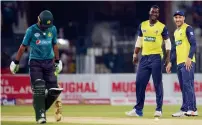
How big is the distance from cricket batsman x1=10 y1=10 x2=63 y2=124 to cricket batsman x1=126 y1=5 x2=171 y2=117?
2.05 m

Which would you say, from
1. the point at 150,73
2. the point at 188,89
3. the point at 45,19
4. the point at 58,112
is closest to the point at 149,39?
the point at 150,73

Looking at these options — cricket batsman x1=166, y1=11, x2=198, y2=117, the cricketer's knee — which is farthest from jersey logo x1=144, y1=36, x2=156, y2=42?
the cricketer's knee

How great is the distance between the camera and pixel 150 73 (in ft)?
48.0

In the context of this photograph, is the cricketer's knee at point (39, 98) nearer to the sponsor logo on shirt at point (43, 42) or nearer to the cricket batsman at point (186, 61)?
the sponsor logo on shirt at point (43, 42)

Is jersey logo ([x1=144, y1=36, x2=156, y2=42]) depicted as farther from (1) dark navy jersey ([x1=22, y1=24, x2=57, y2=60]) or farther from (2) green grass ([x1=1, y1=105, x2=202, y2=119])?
(1) dark navy jersey ([x1=22, y1=24, x2=57, y2=60])

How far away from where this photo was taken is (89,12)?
79.3 ft

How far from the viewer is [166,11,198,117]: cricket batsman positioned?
14.4 metres

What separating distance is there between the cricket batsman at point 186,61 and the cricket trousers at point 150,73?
0.90 ft

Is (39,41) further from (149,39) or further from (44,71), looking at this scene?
(149,39)

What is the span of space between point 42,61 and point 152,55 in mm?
2436

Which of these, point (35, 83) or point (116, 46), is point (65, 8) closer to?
point (116, 46)

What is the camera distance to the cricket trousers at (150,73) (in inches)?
562

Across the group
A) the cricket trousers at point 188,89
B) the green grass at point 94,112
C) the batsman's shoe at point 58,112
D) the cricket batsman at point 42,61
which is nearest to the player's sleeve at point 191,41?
the cricket trousers at point 188,89

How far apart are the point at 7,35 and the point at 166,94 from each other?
5384mm
